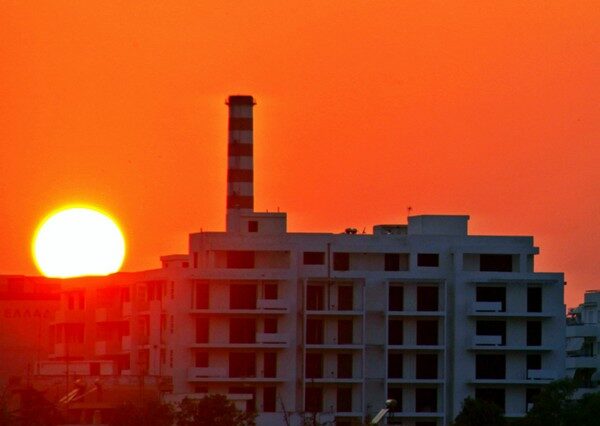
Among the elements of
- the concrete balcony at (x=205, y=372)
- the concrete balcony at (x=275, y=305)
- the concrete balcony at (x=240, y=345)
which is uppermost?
the concrete balcony at (x=275, y=305)

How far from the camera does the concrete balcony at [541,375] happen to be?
136m

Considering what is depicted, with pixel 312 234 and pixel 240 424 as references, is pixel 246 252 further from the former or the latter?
pixel 240 424

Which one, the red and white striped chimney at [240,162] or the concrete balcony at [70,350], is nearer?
the concrete balcony at [70,350]

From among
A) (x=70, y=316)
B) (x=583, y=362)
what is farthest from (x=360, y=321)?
(x=583, y=362)

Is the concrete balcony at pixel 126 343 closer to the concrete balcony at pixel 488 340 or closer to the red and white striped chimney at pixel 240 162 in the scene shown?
the red and white striped chimney at pixel 240 162

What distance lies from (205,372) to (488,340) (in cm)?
1489

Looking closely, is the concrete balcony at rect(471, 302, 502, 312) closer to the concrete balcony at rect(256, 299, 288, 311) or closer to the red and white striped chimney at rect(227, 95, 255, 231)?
the concrete balcony at rect(256, 299, 288, 311)

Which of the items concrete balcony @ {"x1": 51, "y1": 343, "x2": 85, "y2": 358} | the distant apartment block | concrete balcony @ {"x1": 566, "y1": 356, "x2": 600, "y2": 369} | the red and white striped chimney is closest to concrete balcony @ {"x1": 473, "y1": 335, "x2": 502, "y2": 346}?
the distant apartment block

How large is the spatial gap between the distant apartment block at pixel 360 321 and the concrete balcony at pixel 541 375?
73 millimetres

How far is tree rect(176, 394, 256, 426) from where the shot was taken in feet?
373

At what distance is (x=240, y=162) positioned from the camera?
480 feet

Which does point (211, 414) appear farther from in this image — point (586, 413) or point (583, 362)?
point (583, 362)

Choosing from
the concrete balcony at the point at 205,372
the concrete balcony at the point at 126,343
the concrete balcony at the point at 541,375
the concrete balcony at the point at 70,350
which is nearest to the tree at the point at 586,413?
the concrete balcony at the point at 541,375

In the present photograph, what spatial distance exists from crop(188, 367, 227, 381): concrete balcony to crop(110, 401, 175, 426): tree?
15992mm
